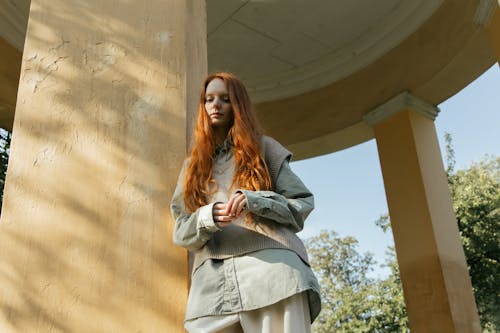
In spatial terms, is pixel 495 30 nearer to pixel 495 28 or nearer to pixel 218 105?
pixel 495 28

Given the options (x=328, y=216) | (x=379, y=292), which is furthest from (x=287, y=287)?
(x=328, y=216)

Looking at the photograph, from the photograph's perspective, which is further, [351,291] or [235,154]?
[351,291]

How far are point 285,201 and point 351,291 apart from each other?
86.6 ft

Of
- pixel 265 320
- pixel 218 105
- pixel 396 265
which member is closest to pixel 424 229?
pixel 218 105

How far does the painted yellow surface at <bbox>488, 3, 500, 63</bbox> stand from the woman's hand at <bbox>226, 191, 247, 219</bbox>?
4422 mm

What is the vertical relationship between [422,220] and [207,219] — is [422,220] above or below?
above

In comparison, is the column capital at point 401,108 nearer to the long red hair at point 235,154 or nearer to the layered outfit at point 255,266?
the long red hair at point 235,154

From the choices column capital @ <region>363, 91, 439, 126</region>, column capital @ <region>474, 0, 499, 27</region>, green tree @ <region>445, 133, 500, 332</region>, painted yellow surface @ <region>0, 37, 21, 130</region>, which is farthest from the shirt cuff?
green tree @ <region>445, 133, 500, 332</region>

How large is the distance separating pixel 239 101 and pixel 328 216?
112 feet

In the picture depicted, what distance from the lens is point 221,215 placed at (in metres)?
2.19

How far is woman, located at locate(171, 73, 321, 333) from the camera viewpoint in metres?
2.15

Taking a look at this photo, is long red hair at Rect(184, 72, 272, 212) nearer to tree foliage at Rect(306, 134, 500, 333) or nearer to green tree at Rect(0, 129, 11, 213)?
green tree at Rect(0, 129, 11, 213)

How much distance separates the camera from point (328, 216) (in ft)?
118

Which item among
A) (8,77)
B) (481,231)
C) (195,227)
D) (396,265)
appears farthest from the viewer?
(396,265)
